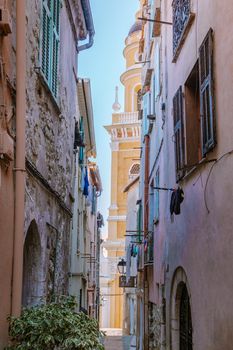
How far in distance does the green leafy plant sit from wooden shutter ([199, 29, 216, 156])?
8.49 feet

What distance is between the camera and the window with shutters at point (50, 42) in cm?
798

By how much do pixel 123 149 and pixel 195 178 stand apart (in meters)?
35.9

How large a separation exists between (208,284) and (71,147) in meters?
6.20

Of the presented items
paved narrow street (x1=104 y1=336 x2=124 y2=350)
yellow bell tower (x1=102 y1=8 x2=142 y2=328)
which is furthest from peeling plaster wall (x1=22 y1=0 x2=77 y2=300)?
yellow bell tower (x1=102 y1=8 x2=142 y2=328)

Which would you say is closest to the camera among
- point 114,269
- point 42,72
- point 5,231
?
point 5,231

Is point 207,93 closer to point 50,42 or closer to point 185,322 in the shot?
point 50,42

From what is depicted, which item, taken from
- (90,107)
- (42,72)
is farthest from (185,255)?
(90,107)

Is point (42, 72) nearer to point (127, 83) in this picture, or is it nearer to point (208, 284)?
point (208, 284)

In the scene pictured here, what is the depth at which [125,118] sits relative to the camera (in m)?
42.9

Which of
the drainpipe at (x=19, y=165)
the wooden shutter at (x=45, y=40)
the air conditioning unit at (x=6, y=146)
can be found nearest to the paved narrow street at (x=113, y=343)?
the wooden shutter at (x=45, y=40)

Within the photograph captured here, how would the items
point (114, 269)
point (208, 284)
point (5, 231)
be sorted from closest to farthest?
point (5, 231)
point (208, 284)
point (114, 269)

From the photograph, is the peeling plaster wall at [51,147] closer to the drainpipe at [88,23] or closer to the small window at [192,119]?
the drainpipe at [88,23]

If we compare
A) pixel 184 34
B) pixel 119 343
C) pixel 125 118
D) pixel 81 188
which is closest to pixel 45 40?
pixel 184 34

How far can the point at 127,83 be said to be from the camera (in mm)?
43500
